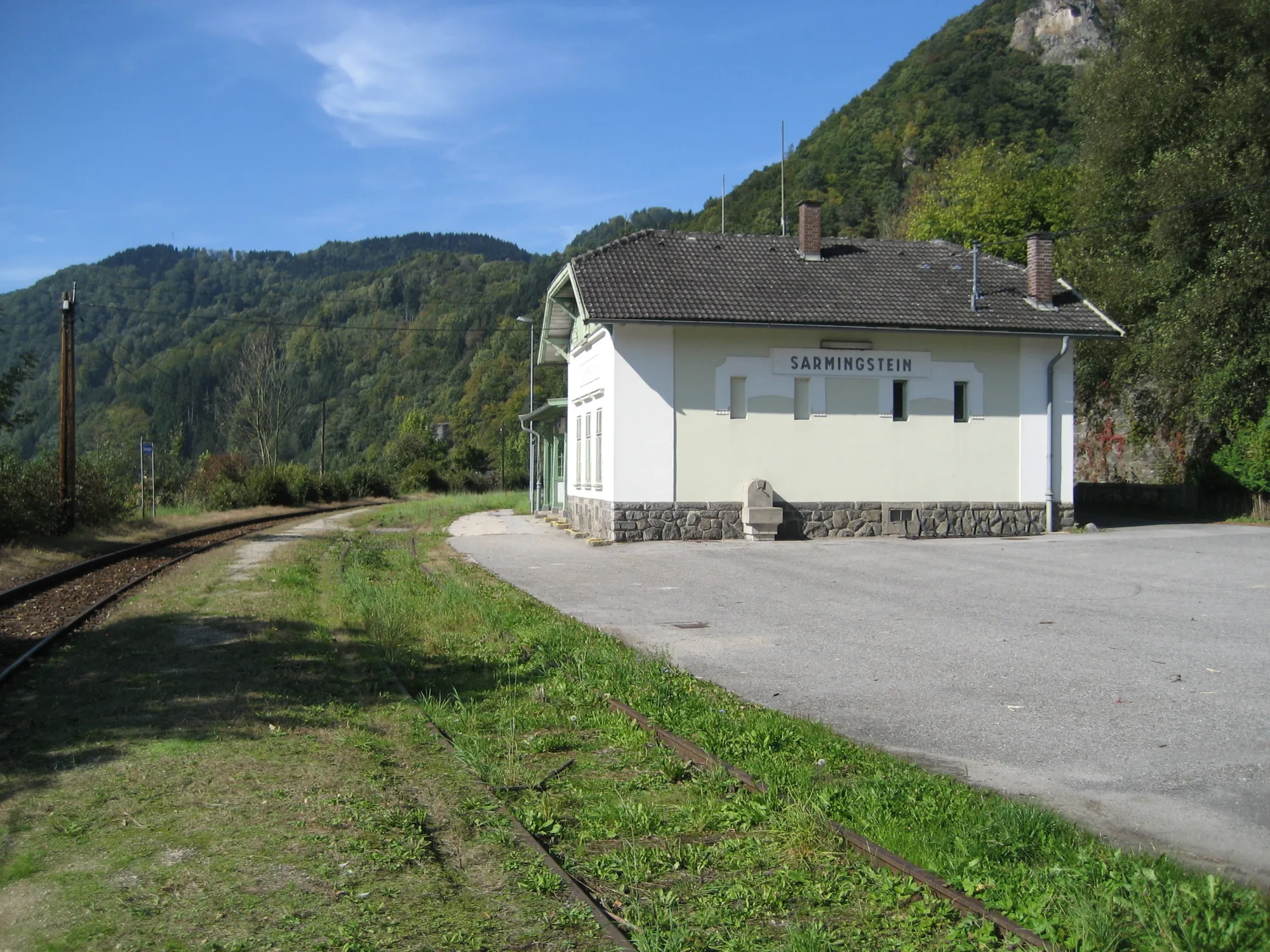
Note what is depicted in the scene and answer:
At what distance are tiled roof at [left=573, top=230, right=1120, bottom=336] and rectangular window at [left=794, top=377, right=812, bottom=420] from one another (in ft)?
4.77

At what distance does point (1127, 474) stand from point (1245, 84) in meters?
13.8

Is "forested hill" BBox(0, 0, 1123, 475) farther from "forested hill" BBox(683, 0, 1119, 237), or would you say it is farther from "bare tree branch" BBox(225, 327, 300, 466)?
"bare tree branch" BBox(225, 327, 300, 466)

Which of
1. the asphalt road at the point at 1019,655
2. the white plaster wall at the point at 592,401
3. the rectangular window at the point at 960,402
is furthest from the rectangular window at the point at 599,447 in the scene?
the rectangular window at the point at 960,402

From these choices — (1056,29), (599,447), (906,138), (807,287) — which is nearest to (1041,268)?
(807,287)

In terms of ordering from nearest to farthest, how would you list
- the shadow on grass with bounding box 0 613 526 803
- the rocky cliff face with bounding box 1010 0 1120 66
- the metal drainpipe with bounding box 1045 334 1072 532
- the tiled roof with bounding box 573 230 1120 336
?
the shadow on grass with bounding box 0 613 526 803 → the tiled roof with bounding box 573 230 1120 336 → the metal drainpipe with bounding box 1045 334 1072 532 → the rocky cliff face with bounding box 1010 0 1120 66

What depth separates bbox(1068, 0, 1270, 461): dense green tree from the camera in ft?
89.9

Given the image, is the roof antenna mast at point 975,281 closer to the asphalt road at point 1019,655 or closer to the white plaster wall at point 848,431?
the white plaster wall at point 848,431

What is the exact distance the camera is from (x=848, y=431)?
2317cm

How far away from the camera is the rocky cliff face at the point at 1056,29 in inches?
3098

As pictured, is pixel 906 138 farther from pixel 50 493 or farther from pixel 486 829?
pixel 486 829

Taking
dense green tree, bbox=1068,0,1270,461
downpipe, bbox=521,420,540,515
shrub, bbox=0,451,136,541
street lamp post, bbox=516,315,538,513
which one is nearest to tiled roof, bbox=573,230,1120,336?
dense green tree, bbox=1068,0,1270,461

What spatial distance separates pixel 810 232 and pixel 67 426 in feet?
60.3

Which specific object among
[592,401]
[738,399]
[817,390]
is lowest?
[738,399]

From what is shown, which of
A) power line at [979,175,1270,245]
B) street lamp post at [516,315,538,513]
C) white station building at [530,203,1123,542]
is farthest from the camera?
street lamp post at [516,315,538,513]
